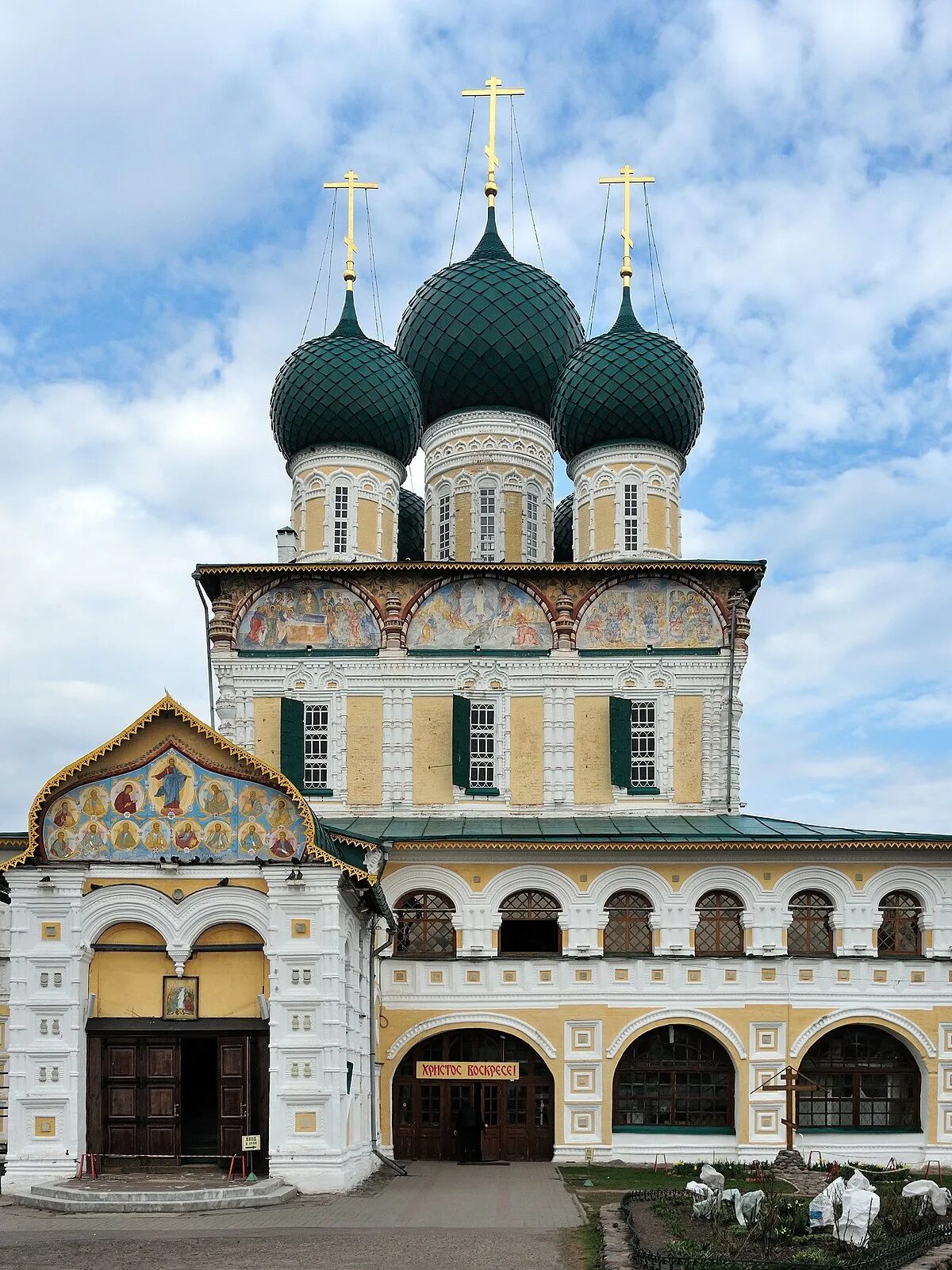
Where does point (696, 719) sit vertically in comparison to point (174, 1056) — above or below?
above

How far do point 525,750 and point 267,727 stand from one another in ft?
14.1

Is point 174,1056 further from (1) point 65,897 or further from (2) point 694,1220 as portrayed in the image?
(2) point 694,1220

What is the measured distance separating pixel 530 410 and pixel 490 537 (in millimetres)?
2869

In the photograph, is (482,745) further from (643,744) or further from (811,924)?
(811,924)

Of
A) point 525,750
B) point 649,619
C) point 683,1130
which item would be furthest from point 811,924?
point 649,619

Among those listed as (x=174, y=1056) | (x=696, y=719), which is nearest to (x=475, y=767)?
(x=696, y=719)

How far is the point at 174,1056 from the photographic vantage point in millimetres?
18688

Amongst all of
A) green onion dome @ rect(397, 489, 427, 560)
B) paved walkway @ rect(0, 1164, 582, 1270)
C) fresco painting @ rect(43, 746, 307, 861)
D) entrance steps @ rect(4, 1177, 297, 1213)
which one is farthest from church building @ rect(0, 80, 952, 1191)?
green onion dome @ rect(397, 489, 427, 560)

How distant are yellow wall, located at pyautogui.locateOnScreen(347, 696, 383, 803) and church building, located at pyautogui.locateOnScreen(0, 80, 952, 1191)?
55 millimetres

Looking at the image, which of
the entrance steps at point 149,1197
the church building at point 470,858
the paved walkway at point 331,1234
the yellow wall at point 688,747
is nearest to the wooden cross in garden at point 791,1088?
the church building at point 470,858

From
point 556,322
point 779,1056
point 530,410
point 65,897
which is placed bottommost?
point 779,1056

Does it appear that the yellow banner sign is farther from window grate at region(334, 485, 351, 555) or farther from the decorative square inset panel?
window grate at region(334, 485, 351, 555)

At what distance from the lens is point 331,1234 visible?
14977 mm

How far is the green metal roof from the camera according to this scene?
22.6m
